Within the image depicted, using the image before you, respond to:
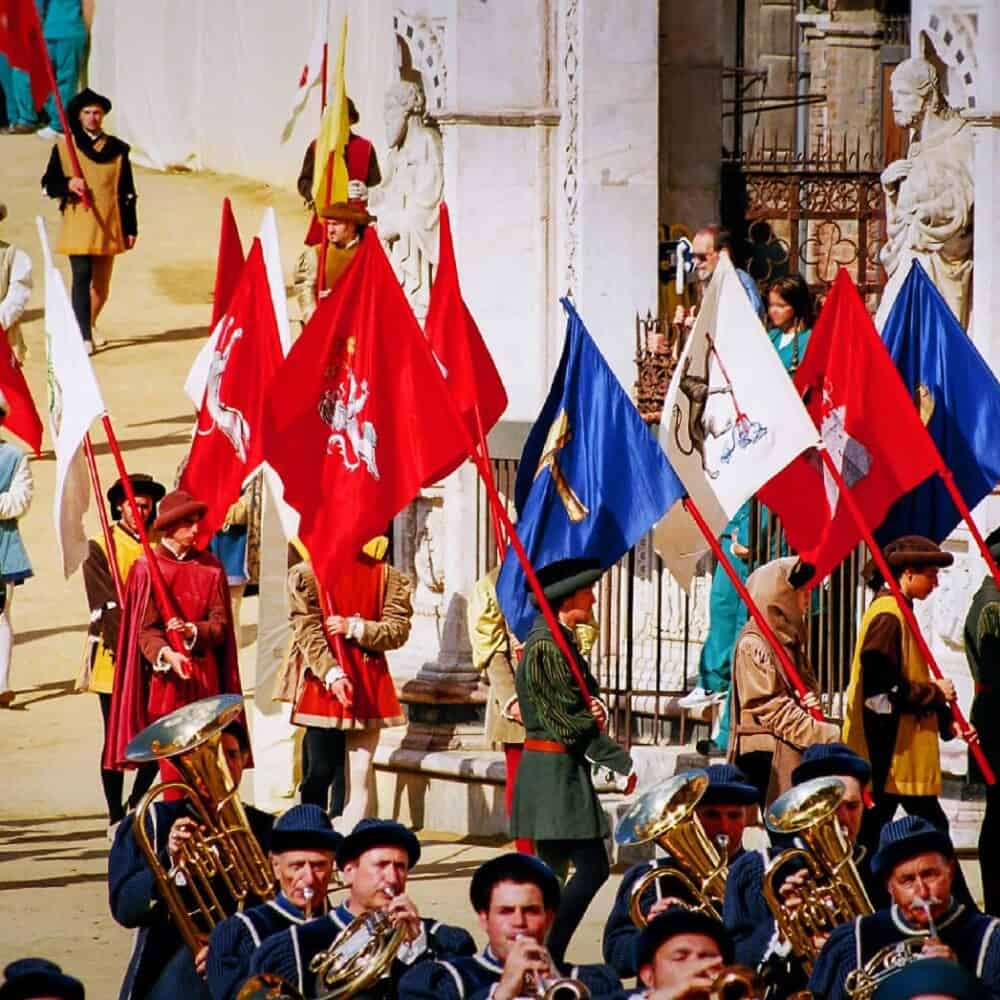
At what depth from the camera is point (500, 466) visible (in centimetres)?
1563

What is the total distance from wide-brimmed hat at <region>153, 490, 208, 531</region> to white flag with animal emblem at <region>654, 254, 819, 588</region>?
6.11 feet

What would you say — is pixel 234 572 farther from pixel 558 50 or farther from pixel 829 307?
pixel 829 307

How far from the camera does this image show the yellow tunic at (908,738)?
1258cm

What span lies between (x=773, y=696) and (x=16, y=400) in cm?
449

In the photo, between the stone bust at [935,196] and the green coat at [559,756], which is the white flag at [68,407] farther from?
the stone bust at [935,196]

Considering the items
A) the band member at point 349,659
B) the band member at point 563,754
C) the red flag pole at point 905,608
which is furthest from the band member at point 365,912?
the band member at point 349,659

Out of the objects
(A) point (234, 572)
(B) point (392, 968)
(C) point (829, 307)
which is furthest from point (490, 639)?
(B) point (392, 968)

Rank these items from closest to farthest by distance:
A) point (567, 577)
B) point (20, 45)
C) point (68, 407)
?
point (567, 577), point (68, 407), point (20, 45)

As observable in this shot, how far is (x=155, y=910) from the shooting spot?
1027 centimetres

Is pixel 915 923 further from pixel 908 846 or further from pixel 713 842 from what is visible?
pixel 713 842

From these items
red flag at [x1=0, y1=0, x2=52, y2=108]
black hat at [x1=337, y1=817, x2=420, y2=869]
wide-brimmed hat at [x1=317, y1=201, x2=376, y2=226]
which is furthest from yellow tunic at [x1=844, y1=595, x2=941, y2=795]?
red flag at [x1=0, y1=0, x2=52, y2=108]

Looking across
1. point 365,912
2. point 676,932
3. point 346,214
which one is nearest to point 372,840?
point 365,912

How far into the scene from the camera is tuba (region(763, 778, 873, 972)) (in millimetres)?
10047

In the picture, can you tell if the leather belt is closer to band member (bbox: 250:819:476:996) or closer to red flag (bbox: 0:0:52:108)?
band member (bbox: 250:819:476:996)
